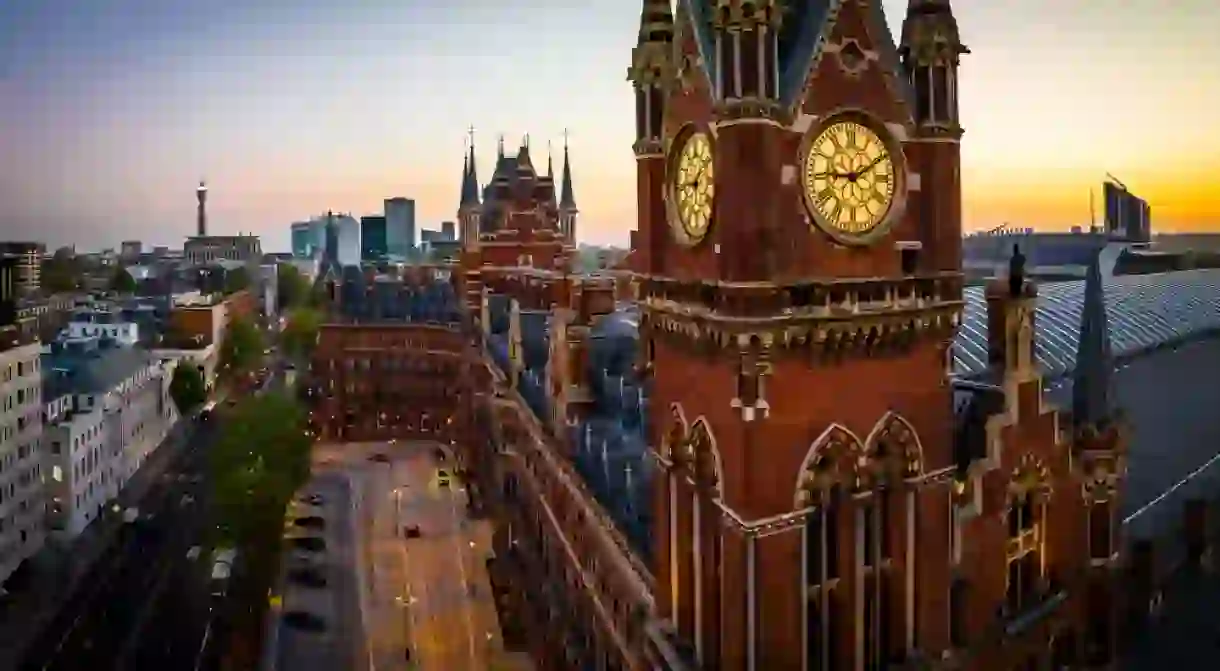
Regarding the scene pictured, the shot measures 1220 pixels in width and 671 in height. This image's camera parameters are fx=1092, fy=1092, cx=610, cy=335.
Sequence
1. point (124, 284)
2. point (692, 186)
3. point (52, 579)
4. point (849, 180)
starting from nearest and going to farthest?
point (849, 180) < point (692, 186) < point (52, 579) < point (124, 284)

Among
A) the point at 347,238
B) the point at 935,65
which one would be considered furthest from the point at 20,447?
the point at 347,238

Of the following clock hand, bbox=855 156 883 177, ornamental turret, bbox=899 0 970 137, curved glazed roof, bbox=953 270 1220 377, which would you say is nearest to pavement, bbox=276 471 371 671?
curved glazed roof, bbox=953 270 1220 377

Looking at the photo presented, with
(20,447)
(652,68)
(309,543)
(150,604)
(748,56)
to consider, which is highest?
(652,68)

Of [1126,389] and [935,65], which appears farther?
[1126,389]

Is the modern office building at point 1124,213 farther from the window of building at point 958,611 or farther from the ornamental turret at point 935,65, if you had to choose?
the window of building at point 958,611

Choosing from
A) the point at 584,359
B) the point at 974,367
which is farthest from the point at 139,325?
the point at 974,367

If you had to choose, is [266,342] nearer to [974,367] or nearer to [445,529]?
[445,529]

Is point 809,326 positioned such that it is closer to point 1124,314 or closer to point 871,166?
point 871,166
